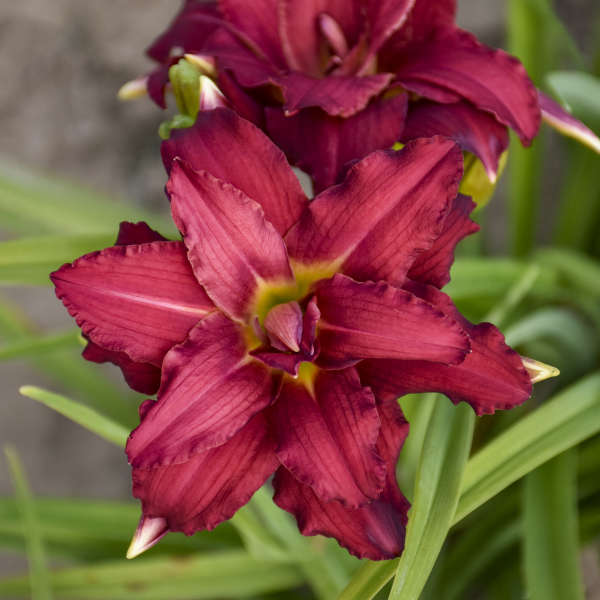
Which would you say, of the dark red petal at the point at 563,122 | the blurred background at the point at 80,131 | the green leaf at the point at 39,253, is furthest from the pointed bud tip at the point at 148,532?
the blurred background at the point at 80,131

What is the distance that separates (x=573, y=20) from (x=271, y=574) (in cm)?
75

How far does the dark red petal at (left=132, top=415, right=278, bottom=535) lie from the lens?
34 cm

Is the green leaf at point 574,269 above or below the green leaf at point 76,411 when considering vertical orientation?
above

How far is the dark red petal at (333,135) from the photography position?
0.38m

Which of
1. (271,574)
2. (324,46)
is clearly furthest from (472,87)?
(271,574)

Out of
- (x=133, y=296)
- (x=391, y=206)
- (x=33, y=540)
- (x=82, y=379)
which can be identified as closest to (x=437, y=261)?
(x=391, y=206)

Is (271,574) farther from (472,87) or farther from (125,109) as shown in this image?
(125,109)

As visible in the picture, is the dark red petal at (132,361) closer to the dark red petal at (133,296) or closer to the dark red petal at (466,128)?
the dark red petal at (133,296)

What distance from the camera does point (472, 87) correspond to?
0.40m

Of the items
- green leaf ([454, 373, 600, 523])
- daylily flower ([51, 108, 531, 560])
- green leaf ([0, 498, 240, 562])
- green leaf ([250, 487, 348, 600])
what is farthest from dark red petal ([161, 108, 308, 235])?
green leaf ([0, 498, 240, 562])

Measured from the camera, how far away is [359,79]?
401 mm

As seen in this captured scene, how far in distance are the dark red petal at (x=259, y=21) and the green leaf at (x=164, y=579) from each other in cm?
46

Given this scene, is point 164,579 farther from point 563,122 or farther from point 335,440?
point 563,122

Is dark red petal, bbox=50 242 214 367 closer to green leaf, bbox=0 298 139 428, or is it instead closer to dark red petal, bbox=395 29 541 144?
dark red petal, bbox=395 29 541 144
